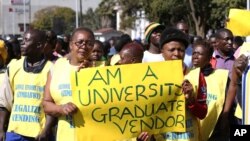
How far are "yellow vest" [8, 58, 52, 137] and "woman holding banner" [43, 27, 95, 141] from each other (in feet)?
3.09

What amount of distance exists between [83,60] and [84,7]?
358ft

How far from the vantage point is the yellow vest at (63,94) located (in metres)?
5.20

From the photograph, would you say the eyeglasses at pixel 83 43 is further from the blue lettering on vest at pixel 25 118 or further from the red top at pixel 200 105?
the blue lettering on vest at pixel 25 118

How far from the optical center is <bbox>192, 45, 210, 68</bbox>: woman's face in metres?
6.40

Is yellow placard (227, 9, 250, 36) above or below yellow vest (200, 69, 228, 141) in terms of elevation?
above

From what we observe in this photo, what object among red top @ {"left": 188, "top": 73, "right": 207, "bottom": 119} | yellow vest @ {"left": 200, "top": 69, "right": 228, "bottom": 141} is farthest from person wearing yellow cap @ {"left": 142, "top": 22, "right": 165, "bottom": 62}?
red top @ {"left": 188, "top": 73, "right": 207, "bottom": 119}

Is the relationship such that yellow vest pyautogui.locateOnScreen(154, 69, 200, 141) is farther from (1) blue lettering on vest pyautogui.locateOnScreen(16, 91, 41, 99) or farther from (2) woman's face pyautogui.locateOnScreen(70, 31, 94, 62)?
(1) blue lettering on vest pyautogui.locateOnScreen(16, 91, 41, 99)

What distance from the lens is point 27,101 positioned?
6270mm

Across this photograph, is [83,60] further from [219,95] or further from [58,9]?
[58,9]

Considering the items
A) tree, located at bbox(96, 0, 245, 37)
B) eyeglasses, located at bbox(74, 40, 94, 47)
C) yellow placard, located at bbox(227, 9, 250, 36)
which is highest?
tree, located at bbox(96, 0, 245, 37)

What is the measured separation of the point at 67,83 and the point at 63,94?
93 millimetres

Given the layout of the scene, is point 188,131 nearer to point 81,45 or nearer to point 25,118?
point 81,45

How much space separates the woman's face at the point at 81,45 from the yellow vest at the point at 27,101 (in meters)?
1.11

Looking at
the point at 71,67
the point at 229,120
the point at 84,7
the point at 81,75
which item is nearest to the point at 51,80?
the point at 71,67
